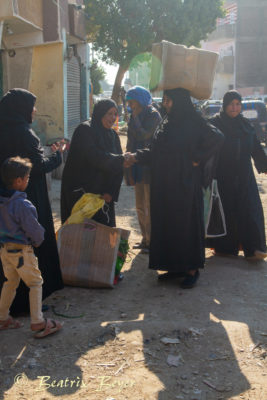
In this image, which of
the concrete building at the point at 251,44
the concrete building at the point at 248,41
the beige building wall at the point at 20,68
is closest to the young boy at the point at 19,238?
the beige building wall at the point at 20,68

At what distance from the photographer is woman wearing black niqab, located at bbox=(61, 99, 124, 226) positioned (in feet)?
14.4

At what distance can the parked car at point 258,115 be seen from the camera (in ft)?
55.6

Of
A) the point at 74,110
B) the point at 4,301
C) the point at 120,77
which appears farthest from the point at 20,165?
the point at 120,77

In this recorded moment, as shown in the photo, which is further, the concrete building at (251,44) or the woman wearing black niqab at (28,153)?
the concrete building at (251,44)

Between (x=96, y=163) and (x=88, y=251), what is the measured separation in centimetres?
77

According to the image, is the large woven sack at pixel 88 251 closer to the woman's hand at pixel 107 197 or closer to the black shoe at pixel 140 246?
the woman's hand at pixel 107 197

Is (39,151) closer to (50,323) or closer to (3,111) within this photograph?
(3,111)

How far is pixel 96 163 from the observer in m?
4.39

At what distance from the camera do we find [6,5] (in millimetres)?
8250

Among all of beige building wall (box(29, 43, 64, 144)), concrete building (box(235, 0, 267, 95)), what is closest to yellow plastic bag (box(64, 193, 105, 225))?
beige building wall (box(29, 43, 64, 144))

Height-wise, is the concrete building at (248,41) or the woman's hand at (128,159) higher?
the concrete building at (248,41)

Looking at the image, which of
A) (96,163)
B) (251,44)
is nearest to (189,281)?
(96,163)

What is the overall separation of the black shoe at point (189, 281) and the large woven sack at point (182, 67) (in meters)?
1.65

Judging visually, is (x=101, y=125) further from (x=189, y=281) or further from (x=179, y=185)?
(x=189, y=281)
